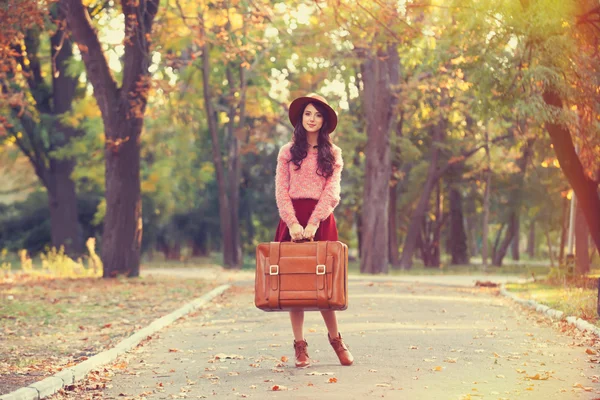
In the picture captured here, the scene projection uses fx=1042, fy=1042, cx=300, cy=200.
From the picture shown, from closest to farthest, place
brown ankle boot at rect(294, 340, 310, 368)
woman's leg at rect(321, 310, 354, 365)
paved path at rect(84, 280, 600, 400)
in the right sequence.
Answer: paved path at rect(84, 280, 600, 400), woman's leg at rect(321, 310, 354, 365), brown ankle boot at rect(294, 340, 310, 368)

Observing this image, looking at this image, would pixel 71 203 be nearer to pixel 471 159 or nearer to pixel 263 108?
pixel 263 108

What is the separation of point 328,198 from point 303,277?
2.59ft

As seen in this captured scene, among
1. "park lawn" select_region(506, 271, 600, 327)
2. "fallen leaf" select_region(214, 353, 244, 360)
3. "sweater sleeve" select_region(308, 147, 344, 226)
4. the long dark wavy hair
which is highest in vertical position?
the long dark wavy hair

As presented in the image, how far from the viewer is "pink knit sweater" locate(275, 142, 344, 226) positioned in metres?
9.03

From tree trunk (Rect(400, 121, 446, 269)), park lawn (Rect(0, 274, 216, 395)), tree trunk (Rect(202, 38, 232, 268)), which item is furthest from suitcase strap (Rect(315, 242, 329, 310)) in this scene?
tree trunk (Rect(400, 121, 446, 269))

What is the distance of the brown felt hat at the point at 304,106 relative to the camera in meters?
9.23

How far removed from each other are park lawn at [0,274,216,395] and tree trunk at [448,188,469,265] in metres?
27.3

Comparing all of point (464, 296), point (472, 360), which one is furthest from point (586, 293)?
point (472, 360)

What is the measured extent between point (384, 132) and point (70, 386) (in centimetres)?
2544

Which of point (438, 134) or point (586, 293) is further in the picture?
point (438, 134)

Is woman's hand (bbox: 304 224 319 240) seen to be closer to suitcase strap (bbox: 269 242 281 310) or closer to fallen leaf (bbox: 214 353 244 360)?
suitcase strap (bbox: 269 242 281 310)

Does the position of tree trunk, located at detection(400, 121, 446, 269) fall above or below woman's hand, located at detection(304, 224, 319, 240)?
above

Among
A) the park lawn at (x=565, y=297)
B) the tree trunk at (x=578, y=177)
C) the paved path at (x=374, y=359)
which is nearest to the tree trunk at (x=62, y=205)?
the park lawn at (x=565, y=297)

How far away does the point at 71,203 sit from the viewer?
3869 cm
